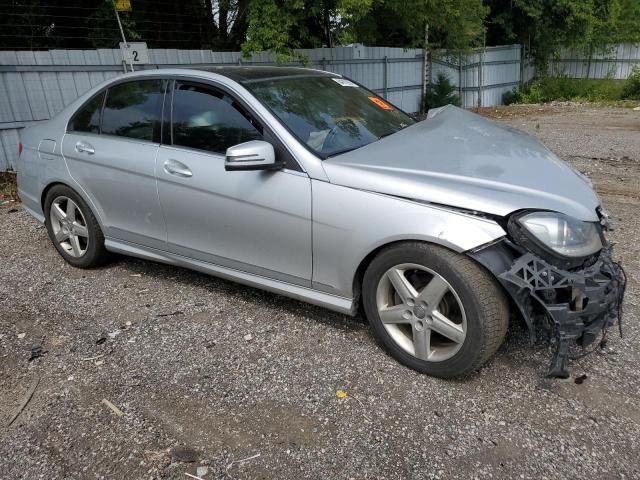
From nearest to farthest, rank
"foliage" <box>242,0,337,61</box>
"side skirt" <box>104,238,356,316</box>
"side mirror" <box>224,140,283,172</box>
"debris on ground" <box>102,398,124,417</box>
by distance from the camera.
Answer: "debris on ground" <box>102,398,124,417</box> → "side mirror" <box>224,140,283,172</box> → "side skirt" <box>104,238,356,316</box> → "foliage" <box>242,0,337,61</box>

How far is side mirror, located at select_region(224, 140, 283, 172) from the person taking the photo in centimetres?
302

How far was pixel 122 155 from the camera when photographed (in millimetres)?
3912

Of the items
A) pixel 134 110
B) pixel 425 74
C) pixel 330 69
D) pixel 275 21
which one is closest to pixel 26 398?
pixel 134 110

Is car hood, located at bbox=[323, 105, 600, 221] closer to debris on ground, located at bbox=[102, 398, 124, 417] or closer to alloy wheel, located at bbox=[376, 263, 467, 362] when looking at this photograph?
alloy wheel, located at bbox=[376, 263, 467, 362]

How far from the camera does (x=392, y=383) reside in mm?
2926

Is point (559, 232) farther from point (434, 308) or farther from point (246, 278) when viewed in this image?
point (246, 278)

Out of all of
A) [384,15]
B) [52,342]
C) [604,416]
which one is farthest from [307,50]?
[604,416]

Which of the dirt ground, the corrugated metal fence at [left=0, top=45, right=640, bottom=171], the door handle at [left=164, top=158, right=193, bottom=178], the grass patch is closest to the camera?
the dirt ground

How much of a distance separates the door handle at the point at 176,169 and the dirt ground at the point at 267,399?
978mm

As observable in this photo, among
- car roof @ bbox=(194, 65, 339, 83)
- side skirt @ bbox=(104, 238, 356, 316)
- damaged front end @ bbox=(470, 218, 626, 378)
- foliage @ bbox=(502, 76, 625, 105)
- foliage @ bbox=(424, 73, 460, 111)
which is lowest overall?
foliage @ bbox=(502, 76, 625, 105)

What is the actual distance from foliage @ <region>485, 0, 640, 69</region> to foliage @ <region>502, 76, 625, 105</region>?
128 cm

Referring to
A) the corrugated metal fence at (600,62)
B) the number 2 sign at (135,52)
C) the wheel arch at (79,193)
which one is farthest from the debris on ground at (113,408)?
the corrugated metal fence at (600,62)

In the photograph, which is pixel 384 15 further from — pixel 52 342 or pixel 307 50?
pixel 52 342

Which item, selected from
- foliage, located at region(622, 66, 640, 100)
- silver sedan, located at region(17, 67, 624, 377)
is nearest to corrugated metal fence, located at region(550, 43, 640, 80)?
foliage, located at region(622, 66, 640, 100)
